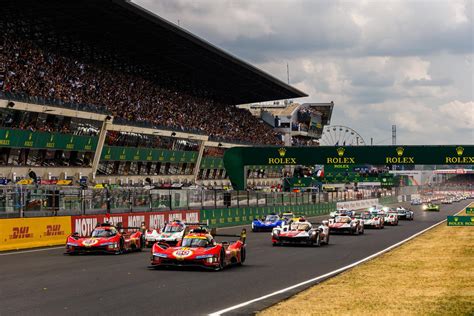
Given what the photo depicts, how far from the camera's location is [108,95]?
215 feet

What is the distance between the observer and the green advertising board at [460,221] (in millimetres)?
49812

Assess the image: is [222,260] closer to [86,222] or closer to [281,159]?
[86,222]

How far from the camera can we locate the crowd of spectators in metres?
52.6

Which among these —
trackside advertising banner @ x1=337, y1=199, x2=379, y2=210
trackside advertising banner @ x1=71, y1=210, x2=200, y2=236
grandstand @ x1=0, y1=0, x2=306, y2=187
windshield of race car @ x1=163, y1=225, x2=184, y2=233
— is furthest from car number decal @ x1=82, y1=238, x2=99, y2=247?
trackside advertising banner @ x1=337, y1=199, x2=379, y2=210

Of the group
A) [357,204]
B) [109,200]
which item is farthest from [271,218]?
[357,204]

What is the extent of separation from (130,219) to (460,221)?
23235 mm

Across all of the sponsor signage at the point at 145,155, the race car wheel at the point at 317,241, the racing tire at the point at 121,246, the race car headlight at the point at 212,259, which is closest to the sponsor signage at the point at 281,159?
the sponsor signage at the point at 145,155

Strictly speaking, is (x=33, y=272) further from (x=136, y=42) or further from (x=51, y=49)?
(x=136, y=42)

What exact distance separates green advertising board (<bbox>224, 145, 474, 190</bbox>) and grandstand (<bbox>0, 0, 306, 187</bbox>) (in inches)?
345

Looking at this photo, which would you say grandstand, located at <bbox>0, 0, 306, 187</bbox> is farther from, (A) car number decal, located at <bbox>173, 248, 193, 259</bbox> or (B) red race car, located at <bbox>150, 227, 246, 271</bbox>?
(A) car number decal, located at <bbox>173, 248, 193, 259</bbox>

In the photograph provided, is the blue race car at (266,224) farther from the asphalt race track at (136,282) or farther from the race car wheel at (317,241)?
the asphalt race track at (136,282)

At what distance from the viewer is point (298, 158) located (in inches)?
2660

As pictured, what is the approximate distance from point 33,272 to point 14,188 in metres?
9.66

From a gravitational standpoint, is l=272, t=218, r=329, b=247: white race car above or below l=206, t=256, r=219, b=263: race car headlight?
above
